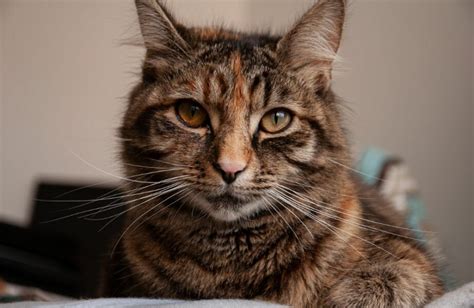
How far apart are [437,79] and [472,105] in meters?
0.18

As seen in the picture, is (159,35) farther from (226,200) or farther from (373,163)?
(373,163)

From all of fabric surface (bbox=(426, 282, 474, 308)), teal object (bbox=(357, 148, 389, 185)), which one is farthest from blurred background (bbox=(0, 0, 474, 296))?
fabric surface (bbox=(426, 282, 474, 308))

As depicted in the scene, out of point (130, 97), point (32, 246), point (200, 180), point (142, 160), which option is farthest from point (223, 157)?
point (32, 246)

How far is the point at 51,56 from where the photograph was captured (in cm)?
267

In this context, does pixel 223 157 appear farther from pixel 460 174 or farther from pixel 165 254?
pixel 460 174

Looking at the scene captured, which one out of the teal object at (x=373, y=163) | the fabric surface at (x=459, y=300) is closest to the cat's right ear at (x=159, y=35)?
the fabric surface at (x=459, y=300)

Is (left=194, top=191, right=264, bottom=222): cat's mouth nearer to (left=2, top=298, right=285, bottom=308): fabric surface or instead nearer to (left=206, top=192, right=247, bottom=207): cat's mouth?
(left=206, top=192, right=247, bottom=207): cat's mouth

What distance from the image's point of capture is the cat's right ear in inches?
41.3

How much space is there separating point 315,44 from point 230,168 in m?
0.37

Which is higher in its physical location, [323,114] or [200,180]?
[323,114]

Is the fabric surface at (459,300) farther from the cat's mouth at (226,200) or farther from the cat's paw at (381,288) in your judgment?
the cat's mouth at (226,200)

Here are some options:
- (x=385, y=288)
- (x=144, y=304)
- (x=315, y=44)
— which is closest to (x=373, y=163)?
(x=315, y=44)

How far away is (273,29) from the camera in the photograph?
6.91 feet

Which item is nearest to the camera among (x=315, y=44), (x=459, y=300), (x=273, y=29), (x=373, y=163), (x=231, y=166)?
(x=459, y=300)
